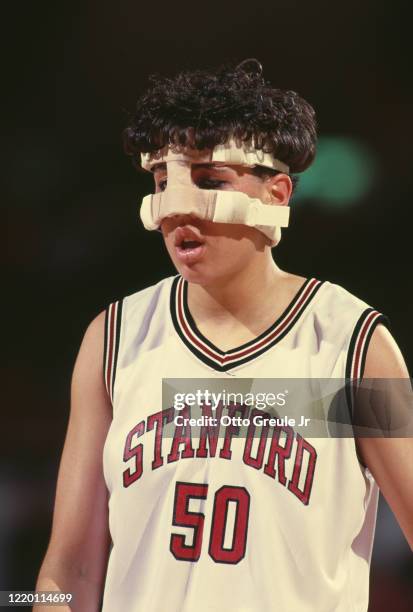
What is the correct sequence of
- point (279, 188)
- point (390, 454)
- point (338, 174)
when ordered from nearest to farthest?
1. point (390, 454)
2. point (279, 188)
3. point (338, 174)

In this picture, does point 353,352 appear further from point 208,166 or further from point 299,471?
point 208,166

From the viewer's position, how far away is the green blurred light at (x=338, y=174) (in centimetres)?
185

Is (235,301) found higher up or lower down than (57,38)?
lower down

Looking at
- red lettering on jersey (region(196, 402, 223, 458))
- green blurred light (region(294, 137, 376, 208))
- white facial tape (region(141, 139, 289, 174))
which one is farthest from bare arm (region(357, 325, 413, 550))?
green blurred light (region(294, 137, 376, 208))

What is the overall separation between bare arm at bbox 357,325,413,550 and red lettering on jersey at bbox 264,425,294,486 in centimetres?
11

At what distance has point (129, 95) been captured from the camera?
74.5 inches

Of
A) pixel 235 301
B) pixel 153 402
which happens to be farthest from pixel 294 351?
pixel 153 402

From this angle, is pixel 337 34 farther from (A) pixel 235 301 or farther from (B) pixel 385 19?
(A) pixel 235 301

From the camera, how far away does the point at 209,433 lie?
4.62 feet

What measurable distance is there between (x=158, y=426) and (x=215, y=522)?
0.18 meters

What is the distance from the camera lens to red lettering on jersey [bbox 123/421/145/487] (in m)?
1.41

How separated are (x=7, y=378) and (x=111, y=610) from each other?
2.22 feet

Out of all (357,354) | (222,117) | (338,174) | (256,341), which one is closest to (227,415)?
(256,341)

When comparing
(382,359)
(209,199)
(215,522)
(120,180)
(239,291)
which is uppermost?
(120,180)
